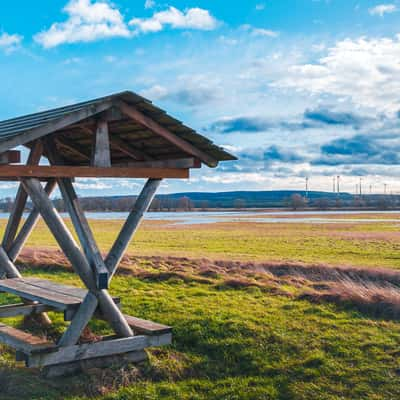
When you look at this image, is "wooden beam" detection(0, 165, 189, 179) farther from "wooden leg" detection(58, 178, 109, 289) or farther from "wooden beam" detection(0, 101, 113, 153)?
"wooden leg" detection(58, 178, 109, 289)

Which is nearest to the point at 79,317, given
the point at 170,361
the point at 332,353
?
the point at 170,361

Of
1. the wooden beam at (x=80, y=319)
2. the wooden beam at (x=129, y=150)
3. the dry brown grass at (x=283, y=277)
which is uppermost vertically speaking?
the wooden beam at (x=129, y=150)

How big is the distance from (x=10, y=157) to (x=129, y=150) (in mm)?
2892

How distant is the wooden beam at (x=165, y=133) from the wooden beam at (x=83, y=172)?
1.39 feet

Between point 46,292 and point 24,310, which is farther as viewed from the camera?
point 24,310

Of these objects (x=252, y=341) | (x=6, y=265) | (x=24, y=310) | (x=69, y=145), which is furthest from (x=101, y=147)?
(x=252, y=341)

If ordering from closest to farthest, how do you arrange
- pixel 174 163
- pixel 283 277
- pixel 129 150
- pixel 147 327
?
pixel 147 327, pixel 174 163, pixel 129 150, pixel 283 277

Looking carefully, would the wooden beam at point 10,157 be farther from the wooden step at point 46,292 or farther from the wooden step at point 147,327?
the wooden step at point 147,327

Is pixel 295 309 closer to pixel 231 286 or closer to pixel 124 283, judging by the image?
pixel 231 286

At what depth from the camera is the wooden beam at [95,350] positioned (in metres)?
7.35

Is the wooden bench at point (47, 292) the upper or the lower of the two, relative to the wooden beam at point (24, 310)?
upper

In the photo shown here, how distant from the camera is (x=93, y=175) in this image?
7.93m

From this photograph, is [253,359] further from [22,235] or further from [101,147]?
[22,235]

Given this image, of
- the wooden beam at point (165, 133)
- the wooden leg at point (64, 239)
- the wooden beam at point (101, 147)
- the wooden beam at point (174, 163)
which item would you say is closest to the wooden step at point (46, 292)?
the wooden leg at point (64, 239)
